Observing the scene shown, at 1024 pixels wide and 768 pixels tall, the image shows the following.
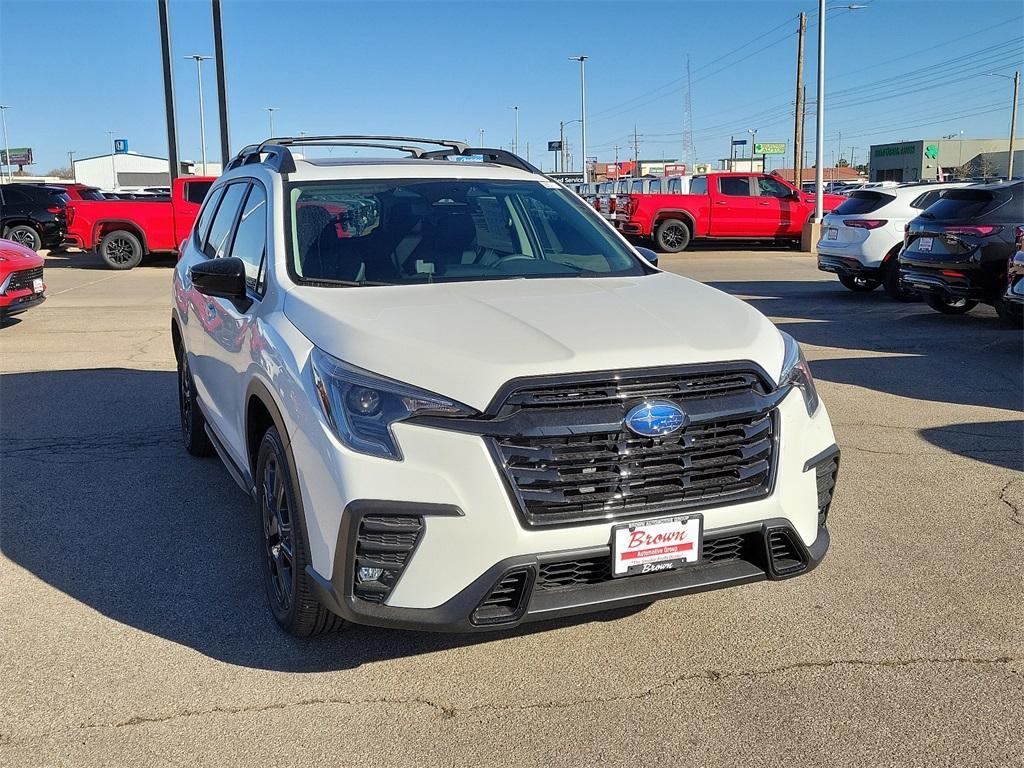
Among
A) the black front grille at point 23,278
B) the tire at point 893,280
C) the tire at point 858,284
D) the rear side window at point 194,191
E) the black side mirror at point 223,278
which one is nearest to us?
the black side mirror at point 223,278

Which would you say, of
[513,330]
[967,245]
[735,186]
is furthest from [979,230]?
[735,186]

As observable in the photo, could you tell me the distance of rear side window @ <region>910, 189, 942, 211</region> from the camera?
14.2 metres

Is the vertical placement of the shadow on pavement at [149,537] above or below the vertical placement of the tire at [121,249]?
below

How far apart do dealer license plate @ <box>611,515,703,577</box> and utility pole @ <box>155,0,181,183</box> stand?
850 inches

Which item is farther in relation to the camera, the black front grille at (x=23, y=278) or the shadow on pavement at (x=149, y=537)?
the black front grille at (x=23, y=278)

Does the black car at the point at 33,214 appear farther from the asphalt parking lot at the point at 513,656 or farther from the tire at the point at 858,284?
the asphalt parking lot at the point at 513,656

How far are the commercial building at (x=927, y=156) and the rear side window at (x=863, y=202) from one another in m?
83.7

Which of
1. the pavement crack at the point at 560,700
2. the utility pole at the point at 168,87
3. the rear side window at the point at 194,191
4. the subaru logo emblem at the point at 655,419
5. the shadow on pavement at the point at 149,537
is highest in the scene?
the utility pole at the point at 168,87

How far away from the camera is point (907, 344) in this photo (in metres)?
10.4

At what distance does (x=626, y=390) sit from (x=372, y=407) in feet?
2.62

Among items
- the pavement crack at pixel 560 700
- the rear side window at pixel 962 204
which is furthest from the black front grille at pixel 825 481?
the rear side window at pixel 962 204

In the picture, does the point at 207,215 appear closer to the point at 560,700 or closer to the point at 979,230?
the point at 560,700

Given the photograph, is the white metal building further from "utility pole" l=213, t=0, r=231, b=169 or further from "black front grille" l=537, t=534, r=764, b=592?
"black front grille" l=537, t=534, r=764, b=592

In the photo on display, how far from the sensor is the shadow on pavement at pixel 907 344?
8.23 metres
